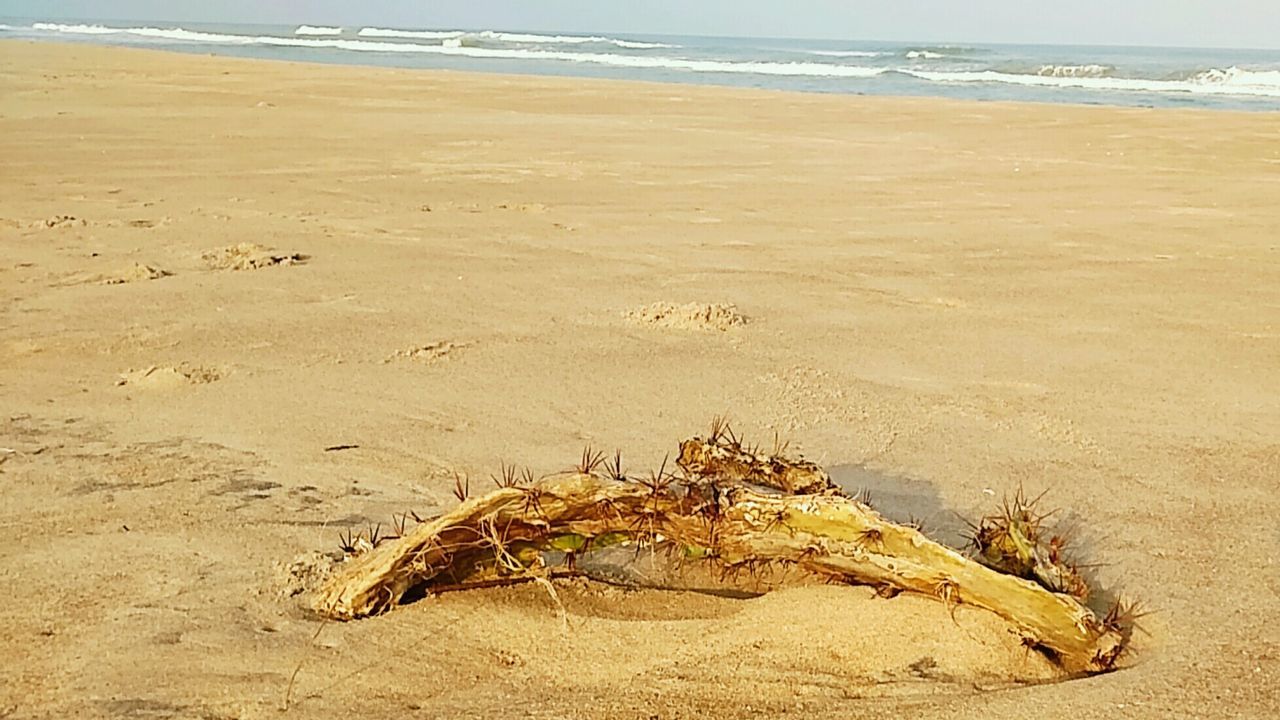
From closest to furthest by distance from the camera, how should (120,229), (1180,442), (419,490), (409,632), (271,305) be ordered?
A: (409,632) → (419,490) → (1180,442) → (271,305) → (120,229)

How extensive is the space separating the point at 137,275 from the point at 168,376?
1.62 m

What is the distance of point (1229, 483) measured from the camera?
2996 millimetres

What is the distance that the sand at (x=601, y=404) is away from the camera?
6.86 feet

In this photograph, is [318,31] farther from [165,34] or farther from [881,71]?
[881,71]

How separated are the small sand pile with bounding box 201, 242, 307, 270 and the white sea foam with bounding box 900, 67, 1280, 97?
890 inches

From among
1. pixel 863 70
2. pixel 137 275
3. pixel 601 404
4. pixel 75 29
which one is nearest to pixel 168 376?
pixel 601 404

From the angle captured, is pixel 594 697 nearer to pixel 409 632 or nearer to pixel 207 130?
pixel 409 632

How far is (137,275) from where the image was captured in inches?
200

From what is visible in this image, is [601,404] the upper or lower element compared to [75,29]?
lower

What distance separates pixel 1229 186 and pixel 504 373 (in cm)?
685

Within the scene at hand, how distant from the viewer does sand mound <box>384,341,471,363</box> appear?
157 inches

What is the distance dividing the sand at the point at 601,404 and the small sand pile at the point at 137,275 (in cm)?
3

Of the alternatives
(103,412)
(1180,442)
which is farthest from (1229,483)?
(103,412)

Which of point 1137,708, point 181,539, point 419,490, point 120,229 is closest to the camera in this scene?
point 1137,708
